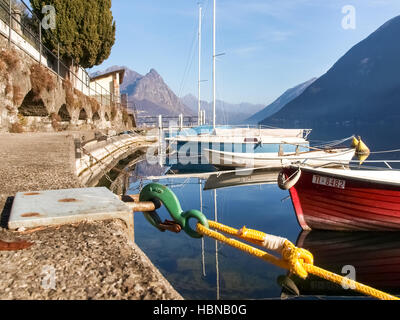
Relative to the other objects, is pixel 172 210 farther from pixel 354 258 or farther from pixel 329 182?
pixel 329 182

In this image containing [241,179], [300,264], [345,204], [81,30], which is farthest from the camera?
[81,30]

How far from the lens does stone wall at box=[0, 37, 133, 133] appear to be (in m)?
10.6

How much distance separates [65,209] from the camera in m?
2.35

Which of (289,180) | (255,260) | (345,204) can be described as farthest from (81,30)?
(255,260)

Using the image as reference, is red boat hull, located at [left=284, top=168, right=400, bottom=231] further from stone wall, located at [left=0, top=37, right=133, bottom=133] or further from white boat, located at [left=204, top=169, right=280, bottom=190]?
stone wall, located at [left=0, top=37, right=133, bottom=133]

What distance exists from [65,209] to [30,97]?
12414 mm

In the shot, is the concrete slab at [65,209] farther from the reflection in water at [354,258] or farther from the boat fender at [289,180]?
the boat fender at [289,180]

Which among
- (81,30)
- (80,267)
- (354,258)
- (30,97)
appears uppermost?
(81,30)

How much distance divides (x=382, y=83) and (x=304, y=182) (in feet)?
682

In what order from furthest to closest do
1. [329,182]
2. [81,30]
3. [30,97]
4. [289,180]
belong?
[81,30]
[30,97]
[289,180]
[329,182]

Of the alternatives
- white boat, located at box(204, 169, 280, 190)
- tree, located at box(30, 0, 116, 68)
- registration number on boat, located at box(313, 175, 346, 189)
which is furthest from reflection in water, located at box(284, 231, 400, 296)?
tree, located at box(30, 0, 116, 68)

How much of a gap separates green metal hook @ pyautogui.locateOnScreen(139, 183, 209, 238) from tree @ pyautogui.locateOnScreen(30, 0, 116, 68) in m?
26.0

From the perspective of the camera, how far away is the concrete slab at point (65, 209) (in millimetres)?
2160

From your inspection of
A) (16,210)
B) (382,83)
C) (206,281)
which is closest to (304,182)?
(206,281)
